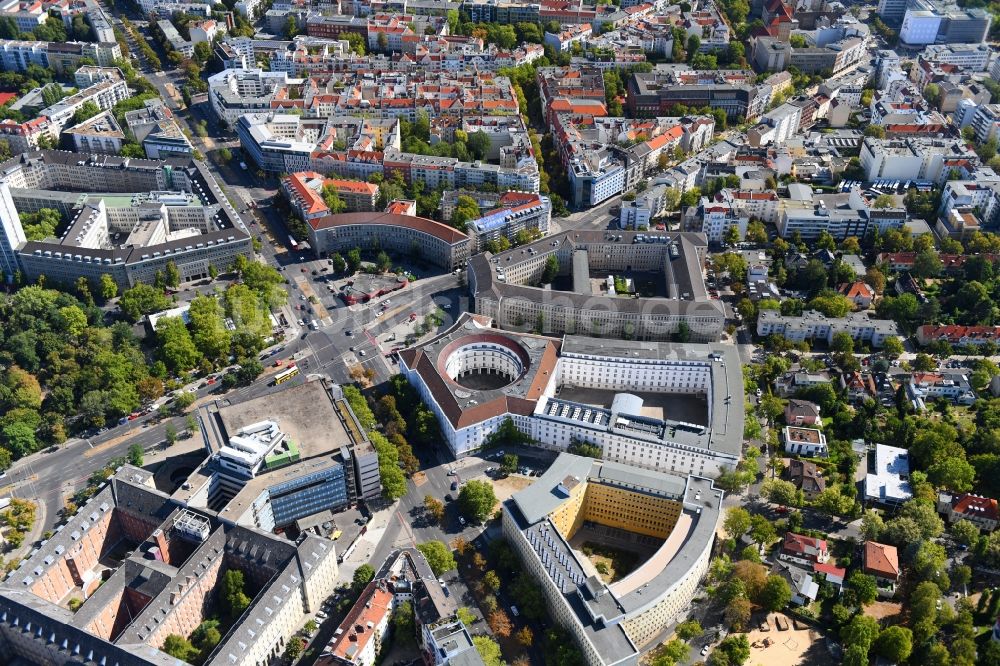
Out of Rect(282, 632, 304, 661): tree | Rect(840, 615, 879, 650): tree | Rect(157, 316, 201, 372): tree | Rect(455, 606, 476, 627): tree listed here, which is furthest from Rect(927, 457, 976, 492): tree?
Rect(157, 316, 201, 372): tree

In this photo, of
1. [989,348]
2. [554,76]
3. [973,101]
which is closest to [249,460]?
[989,348]

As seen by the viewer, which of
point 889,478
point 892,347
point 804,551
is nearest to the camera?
point 804,551

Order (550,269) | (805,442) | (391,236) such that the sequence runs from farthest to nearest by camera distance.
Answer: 1. (391,236)
2. (550,269)
3. (805,442)

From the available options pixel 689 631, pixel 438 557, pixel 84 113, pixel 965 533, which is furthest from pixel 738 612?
pixel 84 113

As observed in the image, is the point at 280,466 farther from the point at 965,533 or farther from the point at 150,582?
the point at 965,533

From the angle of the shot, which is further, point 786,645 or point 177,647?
point 786,645

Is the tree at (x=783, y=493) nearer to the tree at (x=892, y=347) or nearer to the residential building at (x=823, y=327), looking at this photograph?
the residential building at (x=823, y=327)

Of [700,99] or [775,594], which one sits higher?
[700,99]

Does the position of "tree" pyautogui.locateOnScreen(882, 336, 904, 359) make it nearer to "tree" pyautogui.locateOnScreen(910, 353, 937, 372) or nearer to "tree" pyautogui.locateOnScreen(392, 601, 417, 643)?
"tree" pyautogui.locateOnScreen(910, 353, 937, 372)

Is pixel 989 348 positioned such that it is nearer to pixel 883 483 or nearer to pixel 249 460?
pixel 883 483
